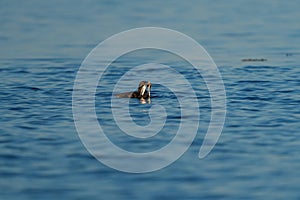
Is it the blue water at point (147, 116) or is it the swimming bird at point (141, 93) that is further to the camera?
the swimming bird at point (141, 93)

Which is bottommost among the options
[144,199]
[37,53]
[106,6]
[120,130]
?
[144,199]

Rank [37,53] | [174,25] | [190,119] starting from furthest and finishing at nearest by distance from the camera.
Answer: [174,25] → [37,53] → [190,119]

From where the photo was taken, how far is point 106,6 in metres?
23.4

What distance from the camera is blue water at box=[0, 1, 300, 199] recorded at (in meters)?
7.64

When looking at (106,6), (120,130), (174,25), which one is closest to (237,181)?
(120,130)

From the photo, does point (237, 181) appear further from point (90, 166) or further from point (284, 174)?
point (90, 166)

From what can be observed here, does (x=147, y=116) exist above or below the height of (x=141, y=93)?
below

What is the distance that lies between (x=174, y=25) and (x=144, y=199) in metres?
12.8

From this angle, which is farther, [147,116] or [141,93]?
[141,93]

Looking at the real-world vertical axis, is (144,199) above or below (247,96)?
below

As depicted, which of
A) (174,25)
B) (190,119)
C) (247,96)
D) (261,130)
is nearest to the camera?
(261,130)

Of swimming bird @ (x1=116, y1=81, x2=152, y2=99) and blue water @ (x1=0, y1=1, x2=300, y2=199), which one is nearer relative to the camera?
blue water @ (x1=0, y1=1, x2=300, y2=199)

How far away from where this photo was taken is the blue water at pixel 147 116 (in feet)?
25.1

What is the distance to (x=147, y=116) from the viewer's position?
10.6m
